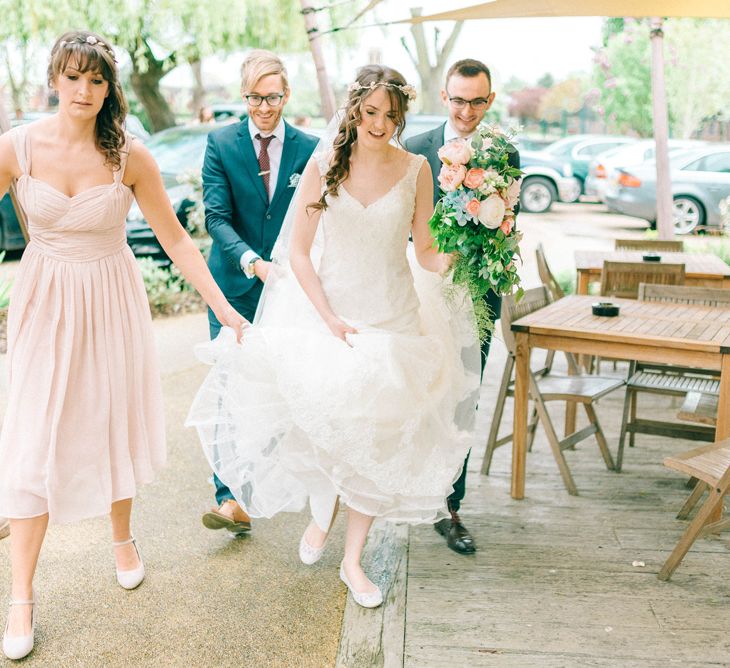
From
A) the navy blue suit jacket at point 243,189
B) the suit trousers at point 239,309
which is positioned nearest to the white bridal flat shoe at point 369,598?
the suit trousers at point 239,309

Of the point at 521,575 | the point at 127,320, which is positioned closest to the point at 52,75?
the point at 127,320

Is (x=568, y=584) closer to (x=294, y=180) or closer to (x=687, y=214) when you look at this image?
(x=294, y=180)

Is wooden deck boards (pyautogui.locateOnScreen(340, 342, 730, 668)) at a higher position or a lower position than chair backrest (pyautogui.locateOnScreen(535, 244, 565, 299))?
lower

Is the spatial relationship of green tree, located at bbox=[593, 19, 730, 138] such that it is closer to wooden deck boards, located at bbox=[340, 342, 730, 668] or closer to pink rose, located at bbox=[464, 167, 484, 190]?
wooden deck boards, located at bbox=[340, 342, 730, 668]

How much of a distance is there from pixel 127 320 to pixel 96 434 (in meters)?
0.43

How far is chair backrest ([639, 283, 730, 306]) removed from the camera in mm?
5039

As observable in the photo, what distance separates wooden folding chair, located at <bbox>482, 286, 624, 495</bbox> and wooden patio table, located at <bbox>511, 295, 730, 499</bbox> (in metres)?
A: 0.09

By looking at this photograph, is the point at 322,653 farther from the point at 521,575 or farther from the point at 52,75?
the point at 52,75

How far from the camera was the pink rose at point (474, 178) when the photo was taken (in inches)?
127

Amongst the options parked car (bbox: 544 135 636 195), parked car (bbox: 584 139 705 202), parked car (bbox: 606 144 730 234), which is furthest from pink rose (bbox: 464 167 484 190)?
parked car (bbox: 544 135 636 195)

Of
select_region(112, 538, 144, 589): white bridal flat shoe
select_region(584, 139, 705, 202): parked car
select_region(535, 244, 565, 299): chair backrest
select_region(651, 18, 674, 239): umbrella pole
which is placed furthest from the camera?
select_region(584, 139, 705, 202): parked car

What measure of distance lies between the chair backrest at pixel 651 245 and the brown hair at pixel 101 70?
5.63 metres

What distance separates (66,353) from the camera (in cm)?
304

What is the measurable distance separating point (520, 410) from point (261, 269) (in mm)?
1546
